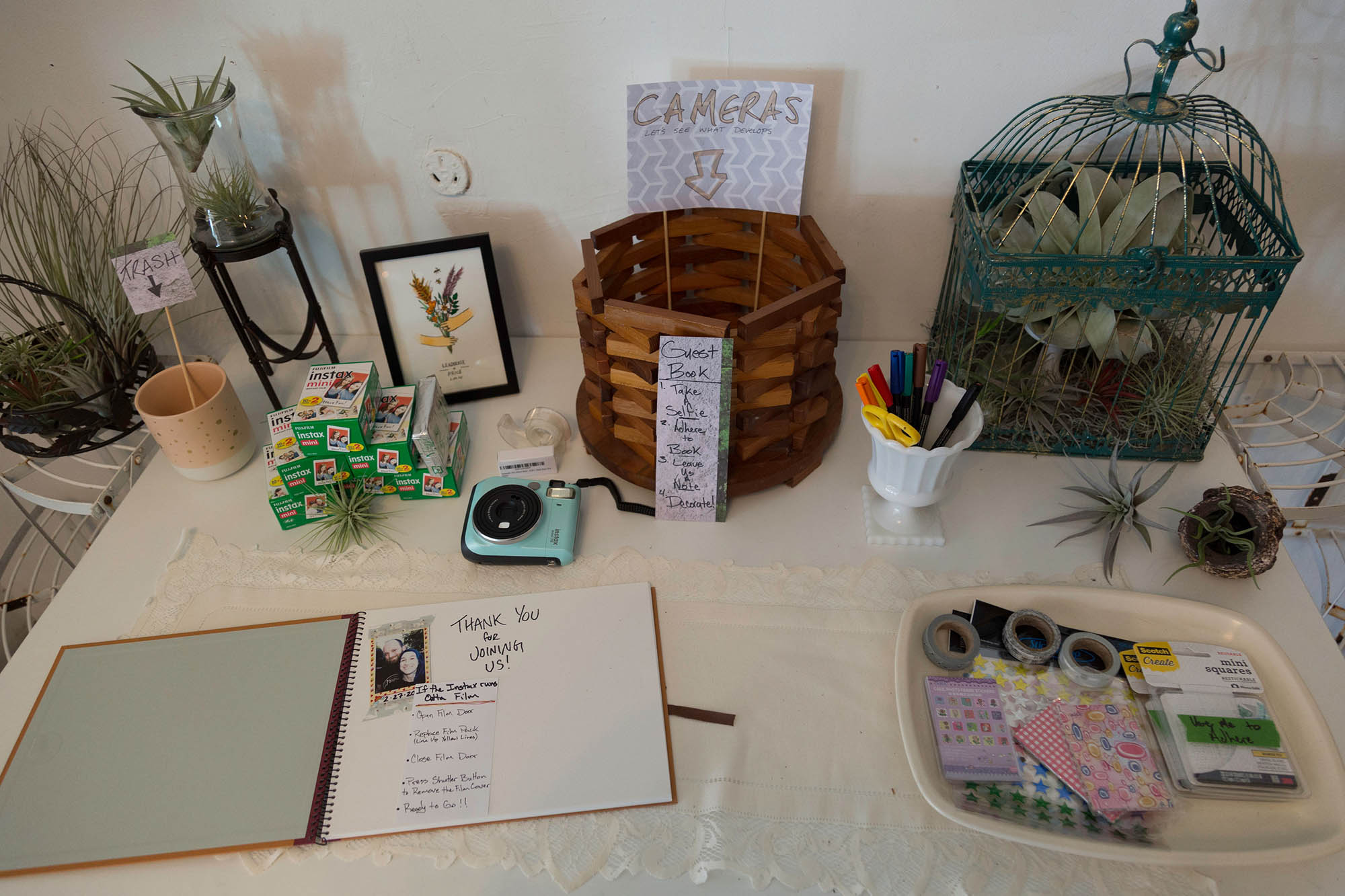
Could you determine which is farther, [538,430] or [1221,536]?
[538,430]

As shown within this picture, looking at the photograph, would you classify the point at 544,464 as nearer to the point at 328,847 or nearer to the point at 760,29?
the point at 328,847

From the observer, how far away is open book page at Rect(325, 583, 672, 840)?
2.37ft

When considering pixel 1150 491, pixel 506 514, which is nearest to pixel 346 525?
pixel 506 514

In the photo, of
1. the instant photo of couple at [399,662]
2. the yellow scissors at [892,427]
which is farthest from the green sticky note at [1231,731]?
the instant photo of couple at [399,662]

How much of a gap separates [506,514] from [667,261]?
38 cm

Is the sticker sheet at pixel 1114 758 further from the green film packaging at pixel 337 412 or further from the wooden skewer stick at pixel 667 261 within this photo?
the green film packaging at pixel 337 412

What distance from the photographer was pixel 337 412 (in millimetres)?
912

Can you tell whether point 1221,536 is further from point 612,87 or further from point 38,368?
point 38,368

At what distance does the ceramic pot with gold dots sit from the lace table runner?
0.36ft

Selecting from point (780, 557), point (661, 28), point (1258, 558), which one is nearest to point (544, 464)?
point (780, 557)

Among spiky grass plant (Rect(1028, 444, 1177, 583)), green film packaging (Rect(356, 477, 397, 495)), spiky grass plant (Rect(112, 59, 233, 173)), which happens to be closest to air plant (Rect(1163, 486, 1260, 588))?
spiky grass plant (Rect(1028, 444, 1177, 583))

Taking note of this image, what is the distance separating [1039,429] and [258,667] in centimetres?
95

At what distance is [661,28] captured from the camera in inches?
36.2

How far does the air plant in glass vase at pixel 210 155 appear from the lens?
0.90 m
